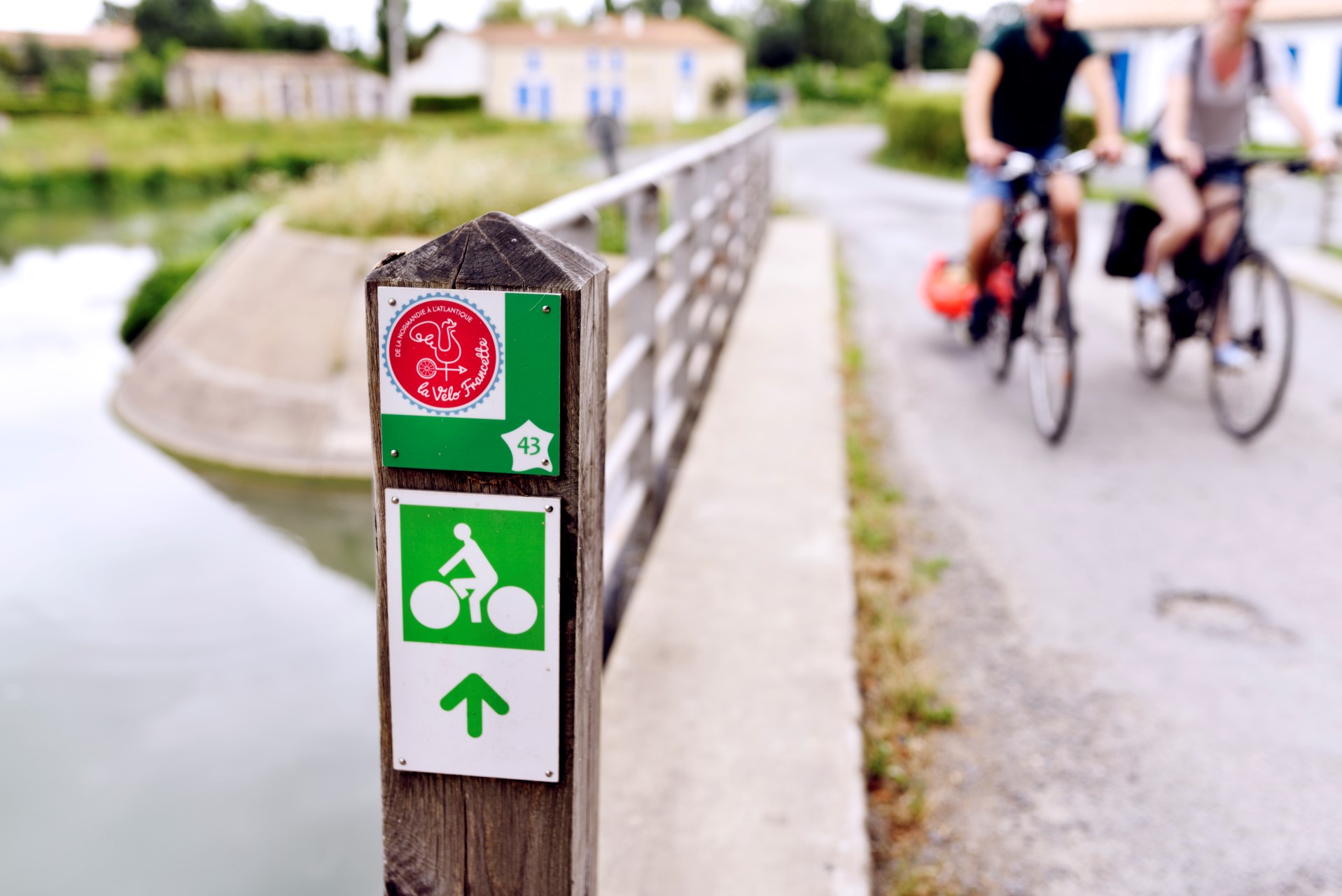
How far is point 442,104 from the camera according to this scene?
198 ft

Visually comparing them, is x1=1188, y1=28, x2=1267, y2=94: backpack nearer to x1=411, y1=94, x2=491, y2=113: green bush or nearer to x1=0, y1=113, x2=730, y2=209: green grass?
x1=0, y1=113, x2=730, y2=209: green grass

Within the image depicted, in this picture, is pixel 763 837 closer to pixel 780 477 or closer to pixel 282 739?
pixel 780 477

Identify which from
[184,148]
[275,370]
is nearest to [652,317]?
[275,370]

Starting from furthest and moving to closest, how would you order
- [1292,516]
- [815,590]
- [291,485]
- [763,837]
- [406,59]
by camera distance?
[406,59]
[291,485]
[1292,516]
[815,590]
[763,837]

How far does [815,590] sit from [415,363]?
247 cm

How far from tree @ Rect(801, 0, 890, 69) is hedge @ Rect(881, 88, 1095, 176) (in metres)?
51.6

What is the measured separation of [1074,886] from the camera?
105 inches

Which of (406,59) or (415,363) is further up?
(406,59)

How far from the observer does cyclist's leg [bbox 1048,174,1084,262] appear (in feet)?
18.5

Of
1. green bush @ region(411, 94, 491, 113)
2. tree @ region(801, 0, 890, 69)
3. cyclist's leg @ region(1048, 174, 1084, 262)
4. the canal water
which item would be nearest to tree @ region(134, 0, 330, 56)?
green bush @ region(411, 94, 491, 113)

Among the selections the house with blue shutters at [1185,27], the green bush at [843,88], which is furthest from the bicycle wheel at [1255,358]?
the green bush at [843,88]

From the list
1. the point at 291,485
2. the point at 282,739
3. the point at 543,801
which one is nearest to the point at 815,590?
the point at 543,801

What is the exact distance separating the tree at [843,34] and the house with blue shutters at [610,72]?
1292cm

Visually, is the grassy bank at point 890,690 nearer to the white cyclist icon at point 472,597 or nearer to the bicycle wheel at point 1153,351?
the white cyclist icon at point 472,597
